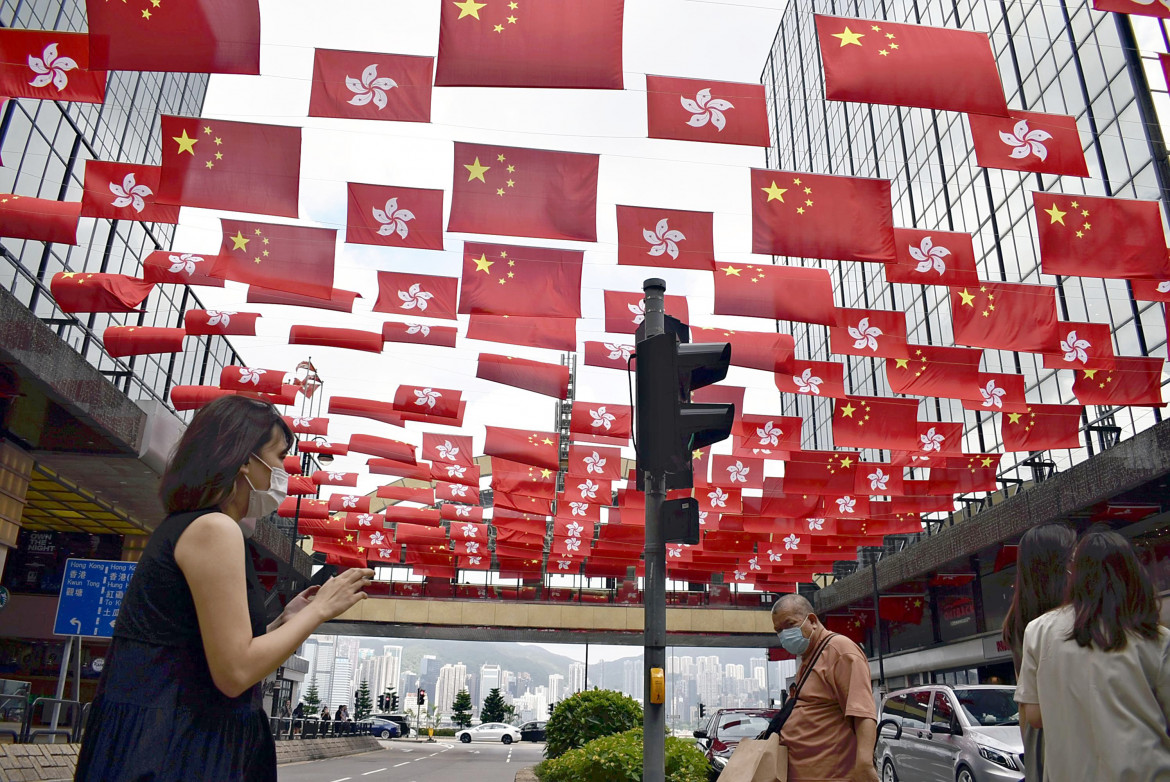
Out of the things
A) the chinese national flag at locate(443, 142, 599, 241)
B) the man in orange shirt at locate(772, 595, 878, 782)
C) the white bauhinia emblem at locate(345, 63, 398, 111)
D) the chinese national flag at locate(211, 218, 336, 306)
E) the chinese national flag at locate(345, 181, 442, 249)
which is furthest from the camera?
the chinese national flag at locate(211, 218, 336, 306)

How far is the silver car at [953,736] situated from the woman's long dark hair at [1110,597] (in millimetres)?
7399

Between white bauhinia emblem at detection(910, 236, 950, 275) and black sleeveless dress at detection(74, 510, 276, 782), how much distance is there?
34.9 feet

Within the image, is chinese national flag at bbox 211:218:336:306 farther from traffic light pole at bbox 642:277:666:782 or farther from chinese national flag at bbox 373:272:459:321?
traffic light pole at bbox 642:277:666:782

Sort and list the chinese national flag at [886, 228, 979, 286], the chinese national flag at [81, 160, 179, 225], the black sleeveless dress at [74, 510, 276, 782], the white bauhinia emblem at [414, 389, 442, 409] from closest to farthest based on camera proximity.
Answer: the black sleeveless dress at [74, 510, 276, 782] → the chinese national flag at [81, 160, 179, 225] → the chinese national flag at [886, 228, 979, 286] → the white bauhinia emblem at [414, 389, 442, 409]

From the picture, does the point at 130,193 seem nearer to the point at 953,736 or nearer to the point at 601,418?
the point at 601,418

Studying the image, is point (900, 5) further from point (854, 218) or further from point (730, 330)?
point (854, 218)

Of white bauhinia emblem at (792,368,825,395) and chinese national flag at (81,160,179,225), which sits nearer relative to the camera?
chinese national flag at (81,160,179,225)

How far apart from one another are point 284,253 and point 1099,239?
954 centimetres

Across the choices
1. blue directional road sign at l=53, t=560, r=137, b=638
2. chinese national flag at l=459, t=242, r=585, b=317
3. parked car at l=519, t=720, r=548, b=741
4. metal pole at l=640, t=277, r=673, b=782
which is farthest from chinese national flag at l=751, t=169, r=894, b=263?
parked car at l=519, t=720, r=548, b=741

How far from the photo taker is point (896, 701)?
44.4 feet

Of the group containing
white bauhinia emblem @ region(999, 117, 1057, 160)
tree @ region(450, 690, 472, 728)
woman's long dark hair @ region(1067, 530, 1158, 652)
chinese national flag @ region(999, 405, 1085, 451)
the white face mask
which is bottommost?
tree @ region(450, 690, 472, 728)

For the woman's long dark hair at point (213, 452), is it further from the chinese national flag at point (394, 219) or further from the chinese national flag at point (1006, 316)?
the chinese national flag at point (1006, 316)

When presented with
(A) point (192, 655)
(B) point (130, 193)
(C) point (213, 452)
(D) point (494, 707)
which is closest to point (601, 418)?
(B) point (130, 193)

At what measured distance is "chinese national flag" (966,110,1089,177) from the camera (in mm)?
9125
